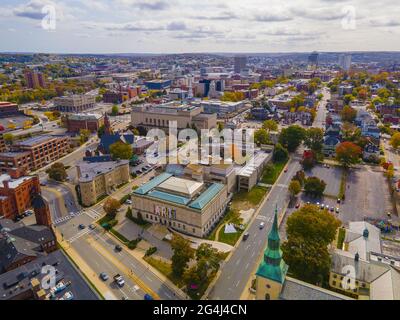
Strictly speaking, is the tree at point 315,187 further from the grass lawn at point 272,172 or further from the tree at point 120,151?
the tree at point 120,151

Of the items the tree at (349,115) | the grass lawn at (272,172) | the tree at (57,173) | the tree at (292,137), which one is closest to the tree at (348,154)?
the tree at (292,137)

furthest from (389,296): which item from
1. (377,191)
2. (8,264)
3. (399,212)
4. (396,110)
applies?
(396,110)

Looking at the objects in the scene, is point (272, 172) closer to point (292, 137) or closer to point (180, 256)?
point (292, 137)

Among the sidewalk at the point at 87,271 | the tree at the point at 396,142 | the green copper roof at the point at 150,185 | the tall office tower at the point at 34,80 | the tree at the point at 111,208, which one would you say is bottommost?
the sidewalk at the point at 87,271

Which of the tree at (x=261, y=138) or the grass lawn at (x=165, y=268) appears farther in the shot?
the tree at (x=261, y=138)

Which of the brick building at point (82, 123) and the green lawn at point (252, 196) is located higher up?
the brick building at point (82, 123)

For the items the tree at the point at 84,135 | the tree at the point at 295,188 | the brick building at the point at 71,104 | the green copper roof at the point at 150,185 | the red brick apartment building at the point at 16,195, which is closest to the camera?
the red brick apartment building at the point at 16,195

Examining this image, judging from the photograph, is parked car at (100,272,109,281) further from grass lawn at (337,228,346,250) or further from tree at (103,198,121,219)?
grass lawn at (337,228,346,250)
